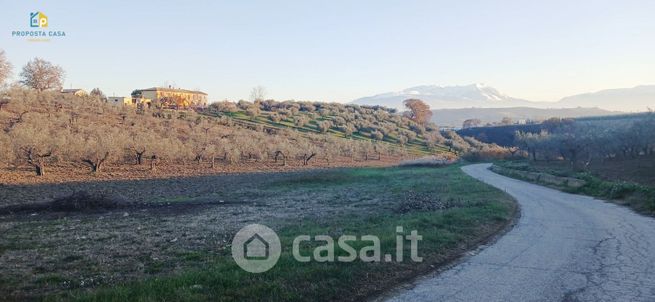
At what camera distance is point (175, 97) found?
14962cm

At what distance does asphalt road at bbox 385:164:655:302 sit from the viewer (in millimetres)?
9648

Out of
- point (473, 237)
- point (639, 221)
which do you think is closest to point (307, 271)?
point (473, 237)

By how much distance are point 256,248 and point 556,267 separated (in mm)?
8554

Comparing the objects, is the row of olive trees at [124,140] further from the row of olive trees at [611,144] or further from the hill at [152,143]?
the row of olive trees at [611,144]

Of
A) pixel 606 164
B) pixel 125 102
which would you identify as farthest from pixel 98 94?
pixel 606 164

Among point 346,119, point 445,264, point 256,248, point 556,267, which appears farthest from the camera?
point 346,119

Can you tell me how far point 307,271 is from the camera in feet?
35.1

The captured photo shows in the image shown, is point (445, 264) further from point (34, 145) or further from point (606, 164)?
point (606, 164)

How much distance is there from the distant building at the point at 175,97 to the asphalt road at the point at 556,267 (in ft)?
428

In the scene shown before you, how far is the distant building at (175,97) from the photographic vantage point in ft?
469

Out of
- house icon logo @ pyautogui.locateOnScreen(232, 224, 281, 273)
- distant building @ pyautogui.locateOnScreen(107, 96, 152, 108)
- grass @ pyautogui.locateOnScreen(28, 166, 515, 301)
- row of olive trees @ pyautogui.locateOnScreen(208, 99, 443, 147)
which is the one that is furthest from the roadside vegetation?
distant building @ pyautogui.locateOnScreen(107, 96, 152, 108)

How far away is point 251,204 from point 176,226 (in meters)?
10.1

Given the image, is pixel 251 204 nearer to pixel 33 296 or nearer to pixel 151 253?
pixel 151 253

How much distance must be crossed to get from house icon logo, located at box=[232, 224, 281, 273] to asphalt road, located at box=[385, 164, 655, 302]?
145 inches
